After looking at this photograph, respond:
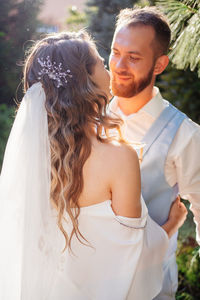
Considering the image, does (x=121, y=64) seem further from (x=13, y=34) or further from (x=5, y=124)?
(x=13, y=34)

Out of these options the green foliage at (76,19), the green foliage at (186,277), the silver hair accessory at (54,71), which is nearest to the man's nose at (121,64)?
the silver hair accessory at (54,71)

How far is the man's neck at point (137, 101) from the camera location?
2.44 metres

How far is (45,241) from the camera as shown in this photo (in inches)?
71.0

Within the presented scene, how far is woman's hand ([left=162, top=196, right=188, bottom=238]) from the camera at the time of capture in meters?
2.22

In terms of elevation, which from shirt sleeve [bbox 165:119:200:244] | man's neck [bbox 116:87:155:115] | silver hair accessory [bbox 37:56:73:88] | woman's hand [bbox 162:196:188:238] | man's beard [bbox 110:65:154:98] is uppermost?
silver hair accessory [bbox 37:56:73:88]

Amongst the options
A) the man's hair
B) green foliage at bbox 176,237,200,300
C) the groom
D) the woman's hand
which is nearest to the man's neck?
the groom

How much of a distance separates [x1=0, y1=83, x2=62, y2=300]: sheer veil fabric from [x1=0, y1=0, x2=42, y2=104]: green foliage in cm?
259

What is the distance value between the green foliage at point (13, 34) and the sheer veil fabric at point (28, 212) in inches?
102

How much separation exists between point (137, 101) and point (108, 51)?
1.73 metres

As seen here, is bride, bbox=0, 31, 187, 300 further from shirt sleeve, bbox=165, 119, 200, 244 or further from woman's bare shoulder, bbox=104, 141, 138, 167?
shirt sleeve, bbox=165, 119, 200, 244

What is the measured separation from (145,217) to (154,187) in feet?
1.33

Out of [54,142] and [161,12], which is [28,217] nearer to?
[54,142]

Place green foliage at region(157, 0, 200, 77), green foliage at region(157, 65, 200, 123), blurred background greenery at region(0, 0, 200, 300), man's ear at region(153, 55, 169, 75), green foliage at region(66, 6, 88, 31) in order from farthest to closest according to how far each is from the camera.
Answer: green foliage at region(66, 6, 88, 31), green foliage at region(157, 65, 200, 123), man's ear at region(153, 55, 169, 75), blurred background greenery at region(0, 0, 200, 300), green foliage at region(157, 0, 200, 77)

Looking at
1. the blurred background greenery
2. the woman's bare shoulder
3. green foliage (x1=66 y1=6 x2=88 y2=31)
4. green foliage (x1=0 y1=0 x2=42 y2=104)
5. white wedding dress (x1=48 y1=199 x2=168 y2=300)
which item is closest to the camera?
the woman's bare shoulder
